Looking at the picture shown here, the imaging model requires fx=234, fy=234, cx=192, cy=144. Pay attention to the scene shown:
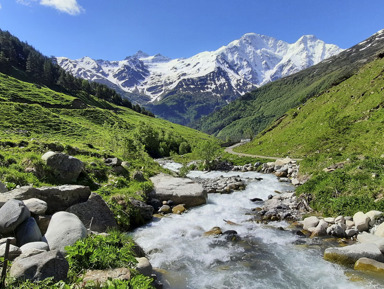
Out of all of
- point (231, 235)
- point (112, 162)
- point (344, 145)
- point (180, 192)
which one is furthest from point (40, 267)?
point (344, 145)

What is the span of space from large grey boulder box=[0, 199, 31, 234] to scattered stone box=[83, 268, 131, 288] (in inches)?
194

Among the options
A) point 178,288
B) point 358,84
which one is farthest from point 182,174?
point 358,84

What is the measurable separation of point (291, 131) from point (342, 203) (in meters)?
68.3

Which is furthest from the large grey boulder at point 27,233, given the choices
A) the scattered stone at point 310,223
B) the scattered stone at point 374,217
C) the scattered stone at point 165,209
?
the scattered stone at point 374,217

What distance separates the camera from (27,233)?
10.7m

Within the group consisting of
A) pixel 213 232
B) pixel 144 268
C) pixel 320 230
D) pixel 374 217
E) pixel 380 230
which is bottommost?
pixel 213 232

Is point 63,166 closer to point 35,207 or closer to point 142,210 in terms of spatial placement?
point 142,210

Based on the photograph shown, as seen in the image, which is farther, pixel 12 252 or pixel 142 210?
pixel 142 210

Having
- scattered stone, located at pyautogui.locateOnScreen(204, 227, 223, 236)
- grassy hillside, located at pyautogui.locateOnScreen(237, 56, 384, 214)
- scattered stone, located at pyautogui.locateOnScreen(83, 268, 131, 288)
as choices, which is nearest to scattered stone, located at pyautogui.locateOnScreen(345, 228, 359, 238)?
grassy hillside, located at pyautogui.locateOnScreen(237, 56, 384, 214)

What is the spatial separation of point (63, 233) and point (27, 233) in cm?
150

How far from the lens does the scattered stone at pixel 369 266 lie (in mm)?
13134

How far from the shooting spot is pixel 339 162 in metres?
34.8

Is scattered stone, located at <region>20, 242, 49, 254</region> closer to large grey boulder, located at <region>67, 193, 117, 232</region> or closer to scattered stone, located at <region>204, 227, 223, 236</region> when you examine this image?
large grey boulder, located at <region>67, 193, 117, 232</region>

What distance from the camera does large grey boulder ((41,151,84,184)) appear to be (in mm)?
20891
